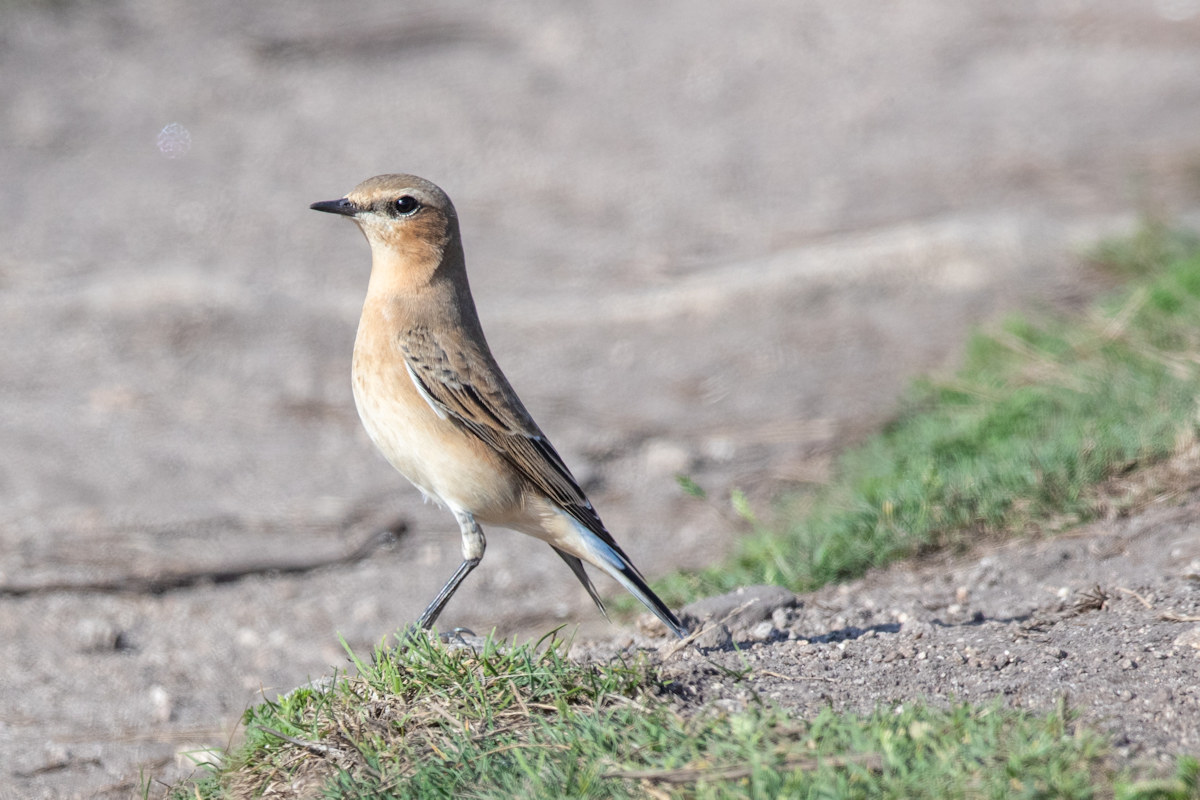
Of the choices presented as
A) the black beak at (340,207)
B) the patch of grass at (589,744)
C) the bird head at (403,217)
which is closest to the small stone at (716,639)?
the patch of grass at (589,744)

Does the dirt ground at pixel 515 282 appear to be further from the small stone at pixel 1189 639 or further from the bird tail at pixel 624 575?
the bird tail at pixel 624 575

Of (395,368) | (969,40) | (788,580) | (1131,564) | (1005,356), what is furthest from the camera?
(969,40)

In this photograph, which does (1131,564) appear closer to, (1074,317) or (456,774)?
(456,774)

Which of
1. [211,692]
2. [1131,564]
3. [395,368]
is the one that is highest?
[395,368]

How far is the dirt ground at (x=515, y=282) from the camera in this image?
21.2ft

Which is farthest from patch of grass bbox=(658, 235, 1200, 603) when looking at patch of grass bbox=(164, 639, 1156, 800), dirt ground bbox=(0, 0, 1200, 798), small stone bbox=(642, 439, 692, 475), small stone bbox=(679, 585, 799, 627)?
patch of grass bbox=(164, 639, 1156, 800)

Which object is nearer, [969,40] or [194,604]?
[194,604]

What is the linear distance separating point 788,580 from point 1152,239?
19.2ft

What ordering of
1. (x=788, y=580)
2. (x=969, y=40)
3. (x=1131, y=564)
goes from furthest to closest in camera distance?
(x=969, y=40) → (x=788, y=580) → (x=1131, y=564)

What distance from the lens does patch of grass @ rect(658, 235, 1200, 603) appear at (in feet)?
20.8

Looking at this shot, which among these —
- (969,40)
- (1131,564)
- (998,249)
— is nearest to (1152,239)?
(998,249)

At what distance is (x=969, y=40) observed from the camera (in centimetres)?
1609

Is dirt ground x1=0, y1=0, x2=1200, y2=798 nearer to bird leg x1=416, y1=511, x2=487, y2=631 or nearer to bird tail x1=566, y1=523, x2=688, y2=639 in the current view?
bird tail x1=566, y1=523, x2=688, y2=639

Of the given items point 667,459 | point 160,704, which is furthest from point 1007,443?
point 160,704
